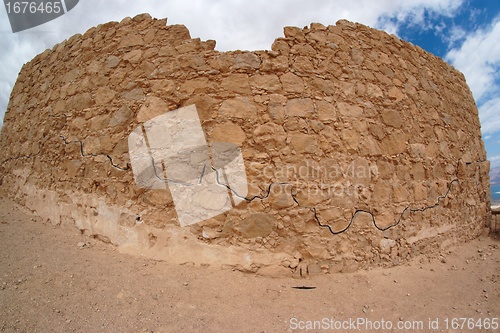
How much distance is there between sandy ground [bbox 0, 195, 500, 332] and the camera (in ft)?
7.35

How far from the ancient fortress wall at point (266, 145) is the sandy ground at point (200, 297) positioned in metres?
0.18

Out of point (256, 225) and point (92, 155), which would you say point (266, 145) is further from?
point (92, 155)

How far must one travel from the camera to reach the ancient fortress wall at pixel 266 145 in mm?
2885

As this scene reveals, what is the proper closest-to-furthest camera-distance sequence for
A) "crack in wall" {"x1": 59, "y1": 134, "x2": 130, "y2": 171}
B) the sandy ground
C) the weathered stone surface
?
the sandy ground < the weathered stone surface < "crack in wall" {"x1": 59, "y1": 134, "x2": 130, "y2": 171}

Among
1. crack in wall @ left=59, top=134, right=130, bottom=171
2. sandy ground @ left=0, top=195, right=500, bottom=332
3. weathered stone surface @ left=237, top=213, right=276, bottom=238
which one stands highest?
crack in wall @ left=59, top=134, right=130, bottom=171

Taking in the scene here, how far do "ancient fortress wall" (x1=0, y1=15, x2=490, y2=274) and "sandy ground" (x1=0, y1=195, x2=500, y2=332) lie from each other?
7.0 inches

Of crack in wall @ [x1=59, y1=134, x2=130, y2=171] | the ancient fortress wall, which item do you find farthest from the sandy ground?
crack in wall @ [x1=59, y1=134, x2=130, y2=171]

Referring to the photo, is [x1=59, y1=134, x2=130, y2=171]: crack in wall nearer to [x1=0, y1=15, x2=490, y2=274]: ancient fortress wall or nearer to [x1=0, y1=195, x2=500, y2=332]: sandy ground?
[x1=0, y1=15, x2=490, y2=274]: ancient fortress wall

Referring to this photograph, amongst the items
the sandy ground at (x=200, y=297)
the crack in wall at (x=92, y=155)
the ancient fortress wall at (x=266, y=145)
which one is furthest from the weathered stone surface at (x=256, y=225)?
the crack in wall at (x=92, y=155)

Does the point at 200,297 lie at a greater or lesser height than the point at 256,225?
lesser

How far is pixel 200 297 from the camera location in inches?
98.5

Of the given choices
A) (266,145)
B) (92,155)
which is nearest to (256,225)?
(266,145)

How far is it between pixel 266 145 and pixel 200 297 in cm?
152

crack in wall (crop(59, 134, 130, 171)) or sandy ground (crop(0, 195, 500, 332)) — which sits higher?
crack in wall (crop(59, 134, 130, 171))
